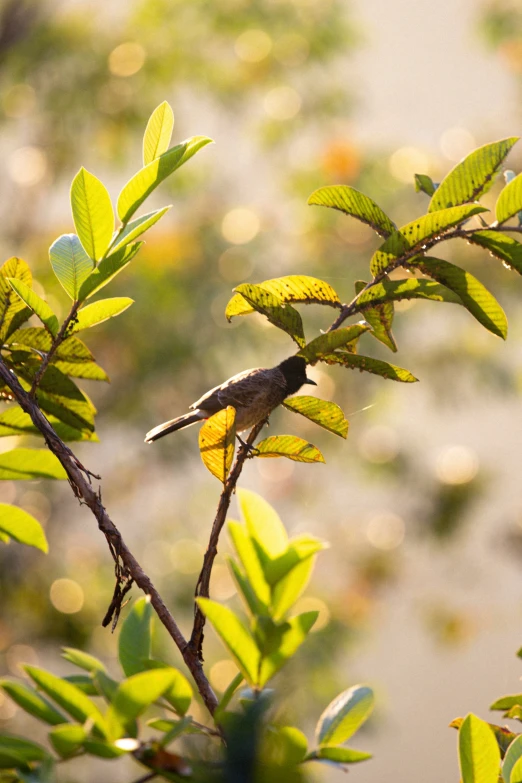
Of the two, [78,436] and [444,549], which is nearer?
[78,436]

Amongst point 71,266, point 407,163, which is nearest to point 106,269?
point 71,266

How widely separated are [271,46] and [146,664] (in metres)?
5.25

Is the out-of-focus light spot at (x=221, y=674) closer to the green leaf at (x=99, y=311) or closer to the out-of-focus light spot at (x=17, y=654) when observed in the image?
the out-of-focus light spot at (x=17, y=654)

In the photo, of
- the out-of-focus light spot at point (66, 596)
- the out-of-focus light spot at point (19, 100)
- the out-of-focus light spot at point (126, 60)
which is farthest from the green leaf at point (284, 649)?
the out-of-focus light spot at point (19, 100)

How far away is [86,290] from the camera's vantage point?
0.50 m

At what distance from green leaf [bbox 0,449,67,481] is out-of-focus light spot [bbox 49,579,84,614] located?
3866mm

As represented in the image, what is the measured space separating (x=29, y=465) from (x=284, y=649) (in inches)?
11.9

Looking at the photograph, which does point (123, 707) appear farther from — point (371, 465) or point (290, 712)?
point (371, 465)

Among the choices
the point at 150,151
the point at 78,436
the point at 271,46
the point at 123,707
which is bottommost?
the point at 123,707

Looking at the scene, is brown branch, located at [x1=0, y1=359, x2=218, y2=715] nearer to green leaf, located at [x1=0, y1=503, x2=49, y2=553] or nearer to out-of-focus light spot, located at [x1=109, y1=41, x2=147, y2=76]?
green leaf, located at [x1=0, y1=503, x2=49, y2=553]

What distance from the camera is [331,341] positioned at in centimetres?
51

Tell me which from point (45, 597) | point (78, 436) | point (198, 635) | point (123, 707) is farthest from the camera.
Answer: point (45, 597)

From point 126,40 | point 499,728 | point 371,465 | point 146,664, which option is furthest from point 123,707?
point 126,40

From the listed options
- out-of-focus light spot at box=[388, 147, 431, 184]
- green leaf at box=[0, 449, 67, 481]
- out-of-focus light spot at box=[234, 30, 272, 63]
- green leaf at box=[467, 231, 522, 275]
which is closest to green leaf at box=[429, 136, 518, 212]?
green leaf at box=[467, 231, 522, 275]
